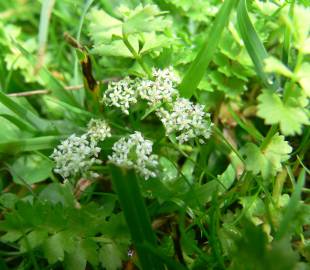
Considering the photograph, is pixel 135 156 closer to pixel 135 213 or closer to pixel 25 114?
pixel 135 213

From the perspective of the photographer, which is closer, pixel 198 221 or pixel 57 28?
pixel 198 221

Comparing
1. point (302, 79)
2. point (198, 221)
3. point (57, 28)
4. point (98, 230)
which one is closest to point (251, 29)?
point (302, 79)

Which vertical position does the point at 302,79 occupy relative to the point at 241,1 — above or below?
below

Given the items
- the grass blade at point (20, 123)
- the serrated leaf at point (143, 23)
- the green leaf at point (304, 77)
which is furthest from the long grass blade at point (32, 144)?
the green leaf at point (304, 77)

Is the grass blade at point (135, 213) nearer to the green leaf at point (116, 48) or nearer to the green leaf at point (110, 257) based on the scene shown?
the green leaf at point (110, 257)

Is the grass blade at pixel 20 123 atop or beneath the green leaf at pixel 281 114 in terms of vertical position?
atop

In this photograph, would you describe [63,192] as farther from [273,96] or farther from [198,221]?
[273,96]

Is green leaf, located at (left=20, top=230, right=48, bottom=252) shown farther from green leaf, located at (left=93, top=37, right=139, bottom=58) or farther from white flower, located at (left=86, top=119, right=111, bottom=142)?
green leaf, located at (left=93, top=37, right=139, bottom=58)
